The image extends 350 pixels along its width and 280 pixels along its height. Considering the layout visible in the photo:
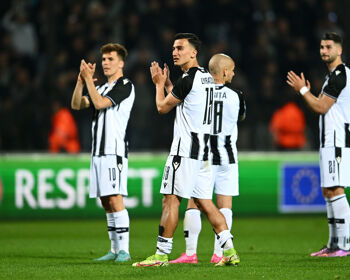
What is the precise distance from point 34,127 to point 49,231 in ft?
8.12

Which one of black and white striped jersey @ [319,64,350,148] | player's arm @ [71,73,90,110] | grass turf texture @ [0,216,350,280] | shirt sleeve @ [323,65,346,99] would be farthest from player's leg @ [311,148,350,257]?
player's arm @ [71,73,90,110]

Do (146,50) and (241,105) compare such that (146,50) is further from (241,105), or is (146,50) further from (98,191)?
(98,191)

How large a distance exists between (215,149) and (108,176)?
1.18 m

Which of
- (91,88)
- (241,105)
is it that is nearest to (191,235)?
(241,105)

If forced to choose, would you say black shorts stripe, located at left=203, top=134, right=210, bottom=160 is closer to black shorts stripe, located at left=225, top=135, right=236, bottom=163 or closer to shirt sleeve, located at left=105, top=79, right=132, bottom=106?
black shorts stripe, located at left=225, top=135, right=236, bottom=163

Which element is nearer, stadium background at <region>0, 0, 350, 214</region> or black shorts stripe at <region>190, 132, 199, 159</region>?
black shorts stripe at <region>190, 132, 199, 159</region>

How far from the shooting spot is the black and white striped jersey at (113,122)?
915cm

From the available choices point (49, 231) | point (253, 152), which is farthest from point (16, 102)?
point (253, 152)

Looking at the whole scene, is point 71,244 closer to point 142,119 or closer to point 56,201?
point 56,201

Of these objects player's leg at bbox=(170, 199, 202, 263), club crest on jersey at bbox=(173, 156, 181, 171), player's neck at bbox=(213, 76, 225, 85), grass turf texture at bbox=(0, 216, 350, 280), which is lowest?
grass turf texture at bbox=(0, 216, 350, 280)

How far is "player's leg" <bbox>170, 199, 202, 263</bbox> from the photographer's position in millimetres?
8875

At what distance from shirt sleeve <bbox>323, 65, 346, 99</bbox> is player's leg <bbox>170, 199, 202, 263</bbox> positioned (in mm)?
1994

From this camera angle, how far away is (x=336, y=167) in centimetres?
963

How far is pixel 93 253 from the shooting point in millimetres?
10148
